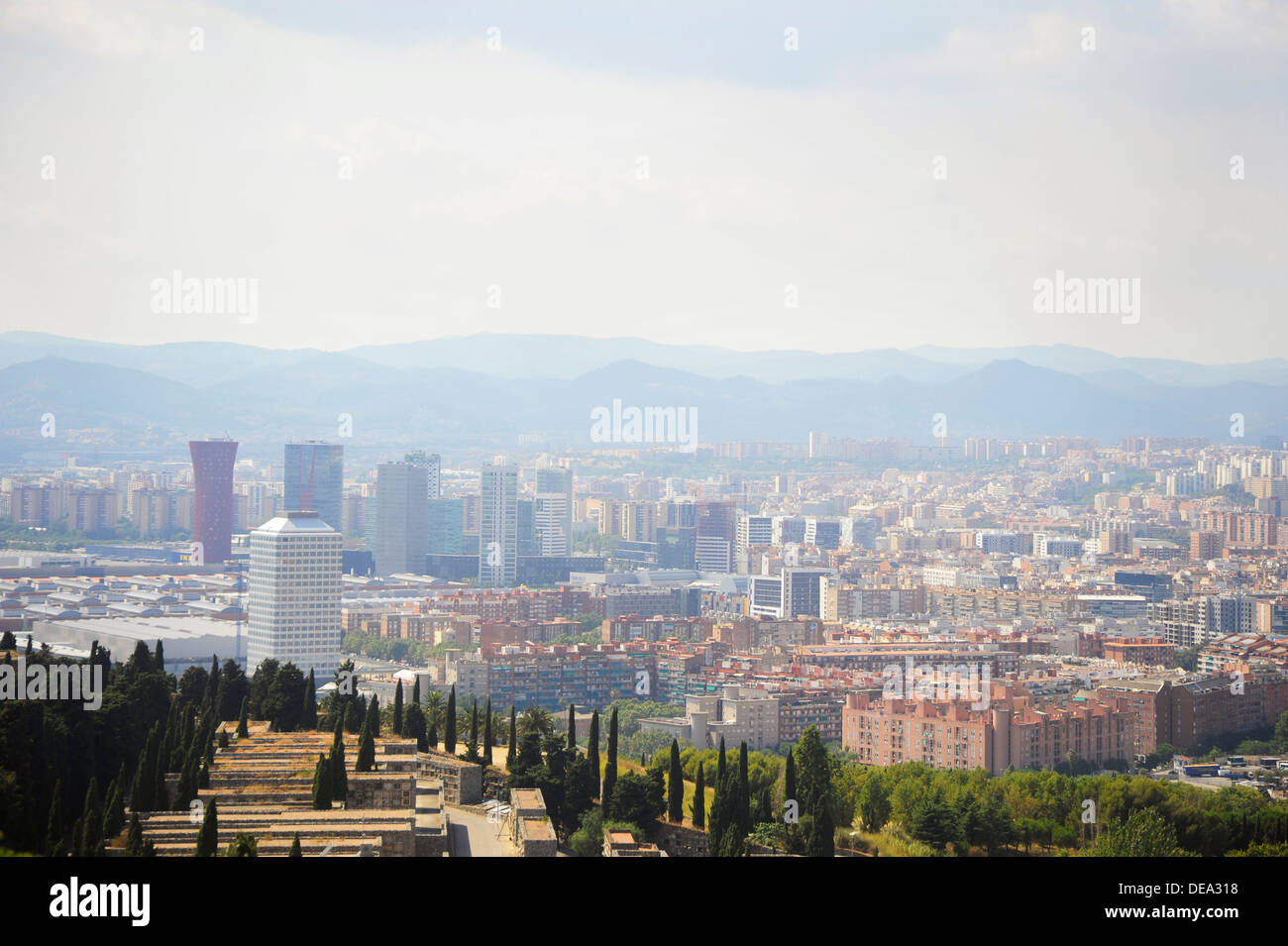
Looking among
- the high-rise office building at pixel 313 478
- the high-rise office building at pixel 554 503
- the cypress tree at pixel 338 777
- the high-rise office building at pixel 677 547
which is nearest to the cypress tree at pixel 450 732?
the cypress tree at pixel 338 777

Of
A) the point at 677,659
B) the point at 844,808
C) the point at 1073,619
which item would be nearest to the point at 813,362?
the point at 1073,619

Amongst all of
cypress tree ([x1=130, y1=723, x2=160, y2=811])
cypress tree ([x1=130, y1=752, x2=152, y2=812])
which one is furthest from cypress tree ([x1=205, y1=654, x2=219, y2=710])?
cypress tree ([x1=130, y1=752, x2=152, y2=812])

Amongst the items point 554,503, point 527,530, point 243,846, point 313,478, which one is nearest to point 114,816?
point 243,846

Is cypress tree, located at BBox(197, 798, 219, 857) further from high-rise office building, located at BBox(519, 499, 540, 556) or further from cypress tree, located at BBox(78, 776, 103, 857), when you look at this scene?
high-rise office building, located at BBox(519, 499, 540, 556)

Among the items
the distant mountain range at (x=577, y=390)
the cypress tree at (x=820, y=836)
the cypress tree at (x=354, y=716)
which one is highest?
the distant mountain range at (x=577, y=390)

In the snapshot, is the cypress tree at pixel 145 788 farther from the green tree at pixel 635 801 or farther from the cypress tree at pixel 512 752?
the green tree at pixel 635 801

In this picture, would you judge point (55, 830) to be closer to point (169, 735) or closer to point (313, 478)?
point (169, 735)
